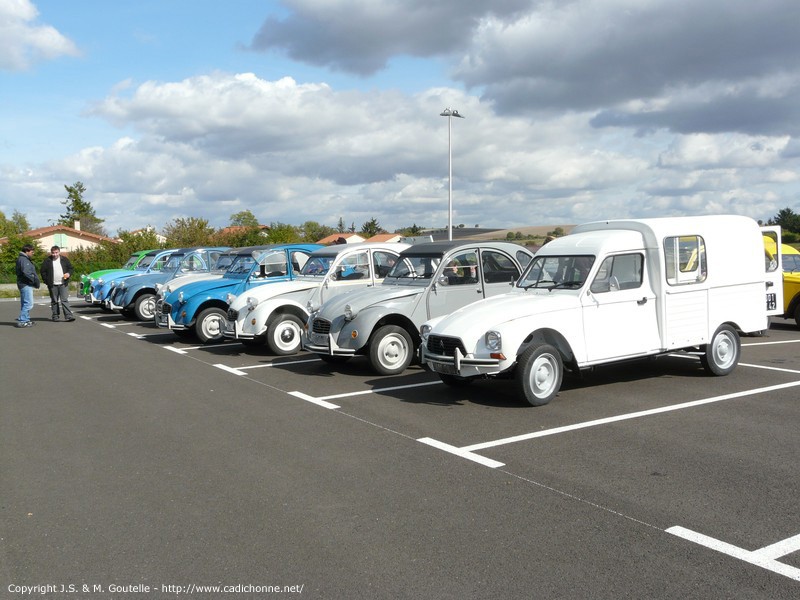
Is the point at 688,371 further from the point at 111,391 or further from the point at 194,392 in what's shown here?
the point at 111,391

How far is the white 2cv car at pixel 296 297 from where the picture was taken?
12570mm

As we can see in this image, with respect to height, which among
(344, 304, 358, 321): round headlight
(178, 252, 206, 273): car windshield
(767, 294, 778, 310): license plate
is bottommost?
(767, 294, 778, 310): license plate

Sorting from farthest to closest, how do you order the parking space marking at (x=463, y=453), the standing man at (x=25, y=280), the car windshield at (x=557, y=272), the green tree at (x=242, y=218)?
the green tree at (x=242, y=218) → the standing man at (x=25, y=280) → the car windshield at (x=557, y=272) → the parking space marking at (x=463, y=453)

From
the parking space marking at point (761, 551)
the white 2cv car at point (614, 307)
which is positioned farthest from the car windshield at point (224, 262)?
the parking space marking at point (761, 551)

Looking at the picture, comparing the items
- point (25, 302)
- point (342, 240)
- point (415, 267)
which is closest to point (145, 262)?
point (25, 302)

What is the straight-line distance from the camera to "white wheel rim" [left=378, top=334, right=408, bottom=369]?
1039 cm

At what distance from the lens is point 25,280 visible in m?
18.3

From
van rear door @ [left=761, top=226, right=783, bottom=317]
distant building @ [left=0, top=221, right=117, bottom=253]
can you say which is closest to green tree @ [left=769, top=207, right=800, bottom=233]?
van rear door @ [left=761, top=226, right=783, bottom=317]

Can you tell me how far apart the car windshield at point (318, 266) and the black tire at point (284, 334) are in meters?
1.08

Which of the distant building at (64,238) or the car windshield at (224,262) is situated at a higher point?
the distant building at (64,238)

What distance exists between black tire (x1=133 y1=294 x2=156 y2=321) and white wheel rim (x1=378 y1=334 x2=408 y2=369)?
11191mm

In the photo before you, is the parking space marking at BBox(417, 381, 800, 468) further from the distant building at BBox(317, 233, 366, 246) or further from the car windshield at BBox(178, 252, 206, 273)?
the car windshield at BBox(178, 252, 206, 273)

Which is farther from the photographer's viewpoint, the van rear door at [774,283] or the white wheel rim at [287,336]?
the white wheel rim at [287,336]

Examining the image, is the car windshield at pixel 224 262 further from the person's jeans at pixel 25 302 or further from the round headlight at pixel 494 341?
the round headlight at pixel 494 341
